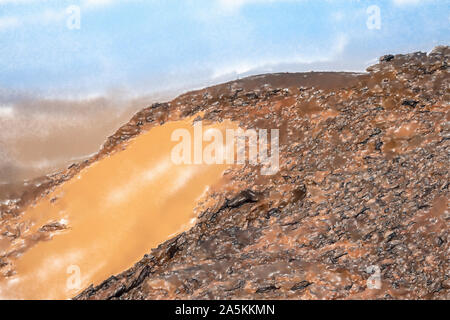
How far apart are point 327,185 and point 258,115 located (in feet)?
8.07

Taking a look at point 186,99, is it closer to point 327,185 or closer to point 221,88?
A: point 221,88

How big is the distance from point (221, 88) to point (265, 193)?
337 cm

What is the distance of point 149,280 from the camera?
219 inches

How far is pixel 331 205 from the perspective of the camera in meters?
6.25

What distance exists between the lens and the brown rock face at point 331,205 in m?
5.26

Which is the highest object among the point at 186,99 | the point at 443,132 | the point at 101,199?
the point at 186,99

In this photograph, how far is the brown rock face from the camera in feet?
17.3

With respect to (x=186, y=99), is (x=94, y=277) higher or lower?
lower
